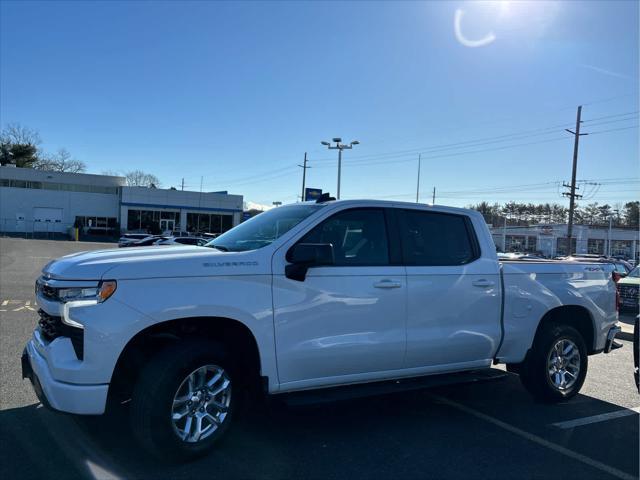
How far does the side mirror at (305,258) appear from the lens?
3850 millimetres

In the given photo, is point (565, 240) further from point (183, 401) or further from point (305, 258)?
point (183, 401)

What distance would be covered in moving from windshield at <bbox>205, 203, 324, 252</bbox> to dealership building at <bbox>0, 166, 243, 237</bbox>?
59881 millimetres

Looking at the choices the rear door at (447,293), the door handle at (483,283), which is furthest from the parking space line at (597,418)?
the door handle at (483,283)

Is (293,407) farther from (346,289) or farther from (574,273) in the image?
(574,273)

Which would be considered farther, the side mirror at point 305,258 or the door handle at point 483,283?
the door handle at point 483,283

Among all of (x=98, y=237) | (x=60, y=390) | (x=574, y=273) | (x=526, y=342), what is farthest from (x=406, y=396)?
(x=98, y=237)

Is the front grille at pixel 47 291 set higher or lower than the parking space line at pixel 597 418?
higher

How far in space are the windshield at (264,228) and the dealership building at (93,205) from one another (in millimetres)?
59881

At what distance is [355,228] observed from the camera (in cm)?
454

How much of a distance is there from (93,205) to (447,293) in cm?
6330

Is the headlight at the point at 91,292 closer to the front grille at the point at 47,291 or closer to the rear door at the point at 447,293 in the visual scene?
the front grille at the point at 47,291

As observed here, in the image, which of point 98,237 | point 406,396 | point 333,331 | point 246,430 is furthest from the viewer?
point 98,237

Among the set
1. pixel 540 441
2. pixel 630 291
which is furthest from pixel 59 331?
pixel 630 291

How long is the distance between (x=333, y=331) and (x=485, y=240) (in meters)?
2.08
